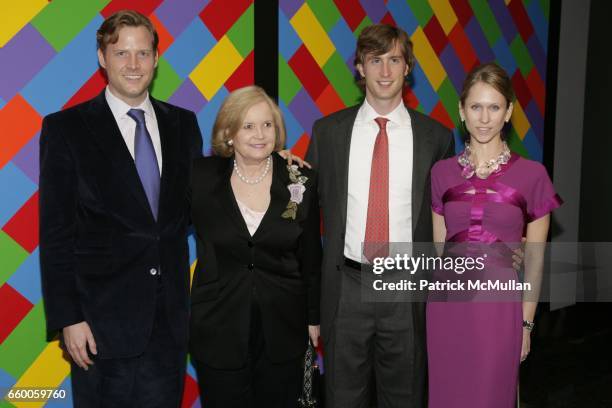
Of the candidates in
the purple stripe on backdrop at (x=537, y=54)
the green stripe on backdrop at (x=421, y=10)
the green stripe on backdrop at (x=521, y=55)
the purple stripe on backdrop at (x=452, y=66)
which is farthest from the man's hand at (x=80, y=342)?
the purple stripe on backdrop at (x=537, y=54)

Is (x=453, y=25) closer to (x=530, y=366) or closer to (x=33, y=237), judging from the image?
(x=530, y=366)

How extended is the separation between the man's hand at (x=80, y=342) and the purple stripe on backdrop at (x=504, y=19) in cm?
383

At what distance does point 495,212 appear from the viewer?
231cm

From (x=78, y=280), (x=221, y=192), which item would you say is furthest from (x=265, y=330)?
(x=78, y=280)

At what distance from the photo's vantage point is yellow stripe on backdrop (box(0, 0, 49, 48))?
2.49 meters

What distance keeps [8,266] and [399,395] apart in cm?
179

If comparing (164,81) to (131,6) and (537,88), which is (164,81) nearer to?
(131,6)

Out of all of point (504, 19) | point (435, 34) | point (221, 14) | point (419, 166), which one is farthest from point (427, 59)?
point (419, 166)

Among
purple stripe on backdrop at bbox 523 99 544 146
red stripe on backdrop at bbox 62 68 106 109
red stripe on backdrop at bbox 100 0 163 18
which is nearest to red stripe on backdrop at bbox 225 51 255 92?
red stripe on backdrop at bbox 100 0 163 18

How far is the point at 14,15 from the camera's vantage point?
2.51 m

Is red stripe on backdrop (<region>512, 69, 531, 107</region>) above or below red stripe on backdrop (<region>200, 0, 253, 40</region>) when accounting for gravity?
above

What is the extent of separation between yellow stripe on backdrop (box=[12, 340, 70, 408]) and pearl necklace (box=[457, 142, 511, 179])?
1995mm

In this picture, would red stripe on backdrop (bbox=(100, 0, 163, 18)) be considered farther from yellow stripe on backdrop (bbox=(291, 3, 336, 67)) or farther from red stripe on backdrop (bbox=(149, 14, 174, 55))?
yellow stripe on backdrop (bbox=(291, 3, 336, 67))

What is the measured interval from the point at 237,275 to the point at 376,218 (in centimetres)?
67
